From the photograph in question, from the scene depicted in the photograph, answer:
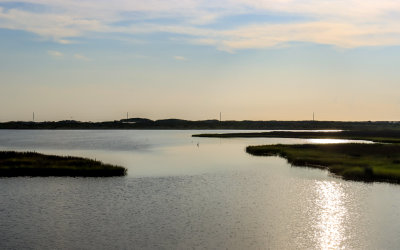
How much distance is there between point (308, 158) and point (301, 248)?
1882 inches

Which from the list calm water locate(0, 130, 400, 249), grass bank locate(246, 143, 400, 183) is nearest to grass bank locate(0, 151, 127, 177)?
calm water locate(0, 130, 400, 249)

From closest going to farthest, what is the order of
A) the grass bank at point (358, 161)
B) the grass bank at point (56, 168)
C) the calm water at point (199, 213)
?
the calm water at point (199, 213)
the grass bank at point (358, 161)
the grass bank at point (56, 168)

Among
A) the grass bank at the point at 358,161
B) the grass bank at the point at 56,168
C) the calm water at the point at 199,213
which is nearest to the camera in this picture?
the calm water at the point at 199,213

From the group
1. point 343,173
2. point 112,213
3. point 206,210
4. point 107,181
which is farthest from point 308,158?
point 112,213

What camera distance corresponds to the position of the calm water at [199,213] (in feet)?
95.2

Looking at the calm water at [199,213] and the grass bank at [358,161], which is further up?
the grass bank at [358,161]

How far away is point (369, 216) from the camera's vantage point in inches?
1404

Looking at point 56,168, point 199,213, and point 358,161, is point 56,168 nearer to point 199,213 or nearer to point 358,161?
point 199,213

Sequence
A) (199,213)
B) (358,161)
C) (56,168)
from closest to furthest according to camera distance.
Result: (199,213) → (56,168) → (358,161)

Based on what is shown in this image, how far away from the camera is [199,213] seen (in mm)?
36625

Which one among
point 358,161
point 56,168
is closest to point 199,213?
point 56,168

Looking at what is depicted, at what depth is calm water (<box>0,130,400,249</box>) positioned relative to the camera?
2903cm

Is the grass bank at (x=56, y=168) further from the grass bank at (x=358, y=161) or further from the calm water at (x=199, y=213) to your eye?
the grass bank at (x=358, y=161)

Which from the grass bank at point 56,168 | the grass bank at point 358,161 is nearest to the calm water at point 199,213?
the grass bank at point 56,168
